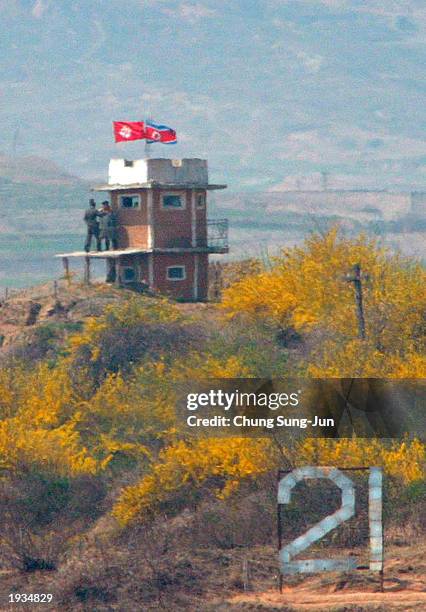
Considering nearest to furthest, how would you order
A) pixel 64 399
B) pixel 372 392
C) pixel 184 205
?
1. pixel 372 392
2. pixel 64 399
3. pixel 184 205

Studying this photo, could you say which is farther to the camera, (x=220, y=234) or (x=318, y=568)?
(x=220, y=234)

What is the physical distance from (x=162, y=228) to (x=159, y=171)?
293 centimetres

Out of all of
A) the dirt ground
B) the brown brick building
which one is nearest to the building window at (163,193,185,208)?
the brown brick building

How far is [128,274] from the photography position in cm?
7519

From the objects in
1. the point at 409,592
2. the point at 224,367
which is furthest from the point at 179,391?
the point at 409,592

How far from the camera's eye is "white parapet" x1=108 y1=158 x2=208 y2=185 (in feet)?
245

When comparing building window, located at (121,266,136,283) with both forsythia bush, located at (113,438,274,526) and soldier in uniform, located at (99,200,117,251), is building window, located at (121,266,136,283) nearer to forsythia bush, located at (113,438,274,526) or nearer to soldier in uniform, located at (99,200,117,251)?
soldier in uniform, located at (99,200,117,251)

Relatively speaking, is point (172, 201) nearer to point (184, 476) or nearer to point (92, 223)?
point (92, 223)

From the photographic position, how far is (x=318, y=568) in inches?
1128

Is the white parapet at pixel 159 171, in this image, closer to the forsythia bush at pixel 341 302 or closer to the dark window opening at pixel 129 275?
the dark window opening at pixel 129 275

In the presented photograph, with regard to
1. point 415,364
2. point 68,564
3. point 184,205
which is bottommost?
point 68,564

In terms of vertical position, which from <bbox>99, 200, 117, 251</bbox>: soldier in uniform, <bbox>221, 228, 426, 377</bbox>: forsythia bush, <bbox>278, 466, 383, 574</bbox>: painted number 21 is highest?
<bbox>99, 200, 117, 251</bbox>: soldier in uniform

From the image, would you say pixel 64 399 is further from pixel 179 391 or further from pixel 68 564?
pixel 68 564

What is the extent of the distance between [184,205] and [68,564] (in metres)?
42.5
